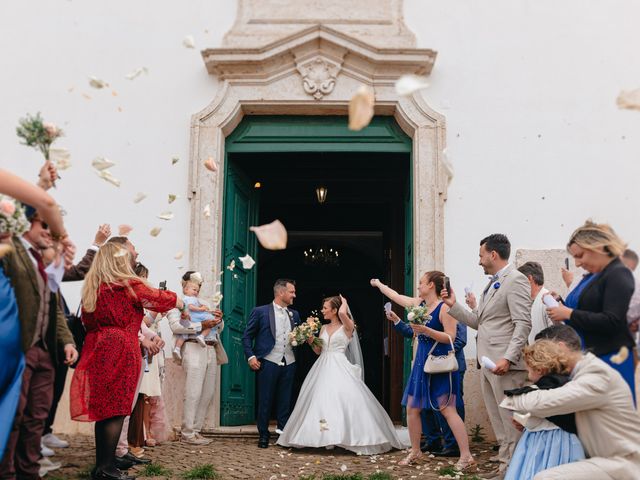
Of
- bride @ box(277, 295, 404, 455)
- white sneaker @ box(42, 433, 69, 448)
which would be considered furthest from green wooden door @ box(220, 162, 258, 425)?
white sneaker @ box(42, 433, 69, 448)

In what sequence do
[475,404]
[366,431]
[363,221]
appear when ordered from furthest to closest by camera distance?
[363,221] → [475,404] → [366,431]

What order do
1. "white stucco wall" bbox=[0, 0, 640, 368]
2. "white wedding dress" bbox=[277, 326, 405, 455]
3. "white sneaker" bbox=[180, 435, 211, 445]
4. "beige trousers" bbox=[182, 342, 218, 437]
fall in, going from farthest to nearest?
"white stucco wall" bbox=[0, 0, 640, 368]
"beige trousers" bbox=[182, 342, 218, 437]
"white sneaker" bbox=[180, 435, 211, 445]
"white wedding dress" bbox=[277, 326, 405, 455]

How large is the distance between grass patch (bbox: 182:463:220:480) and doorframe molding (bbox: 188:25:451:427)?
250 centimetres

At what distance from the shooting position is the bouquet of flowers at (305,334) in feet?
28.5

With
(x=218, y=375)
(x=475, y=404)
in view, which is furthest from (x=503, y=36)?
(x=218, y=375)

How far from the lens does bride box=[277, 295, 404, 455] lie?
7.96 meters

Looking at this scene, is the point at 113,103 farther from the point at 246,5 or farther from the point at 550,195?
the point at 550,195

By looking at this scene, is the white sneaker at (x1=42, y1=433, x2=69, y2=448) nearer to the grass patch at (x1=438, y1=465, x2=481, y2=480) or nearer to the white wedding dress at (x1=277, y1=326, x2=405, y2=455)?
the white wedding dress at (x1=277, y1=326, x2=405, y2=455)

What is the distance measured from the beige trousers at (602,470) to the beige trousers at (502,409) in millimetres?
1776

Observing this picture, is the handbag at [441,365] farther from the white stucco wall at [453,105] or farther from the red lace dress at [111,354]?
the red lace dress at [111,354]

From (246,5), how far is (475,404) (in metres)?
4.87

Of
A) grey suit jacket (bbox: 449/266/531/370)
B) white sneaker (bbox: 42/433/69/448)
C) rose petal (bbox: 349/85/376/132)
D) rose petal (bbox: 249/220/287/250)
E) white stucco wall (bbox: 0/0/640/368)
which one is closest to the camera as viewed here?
rose petal (bbox: 349/85/376/132)

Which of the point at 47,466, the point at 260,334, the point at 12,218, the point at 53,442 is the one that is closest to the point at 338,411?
the point at 260,334

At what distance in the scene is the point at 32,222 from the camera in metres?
5.03
